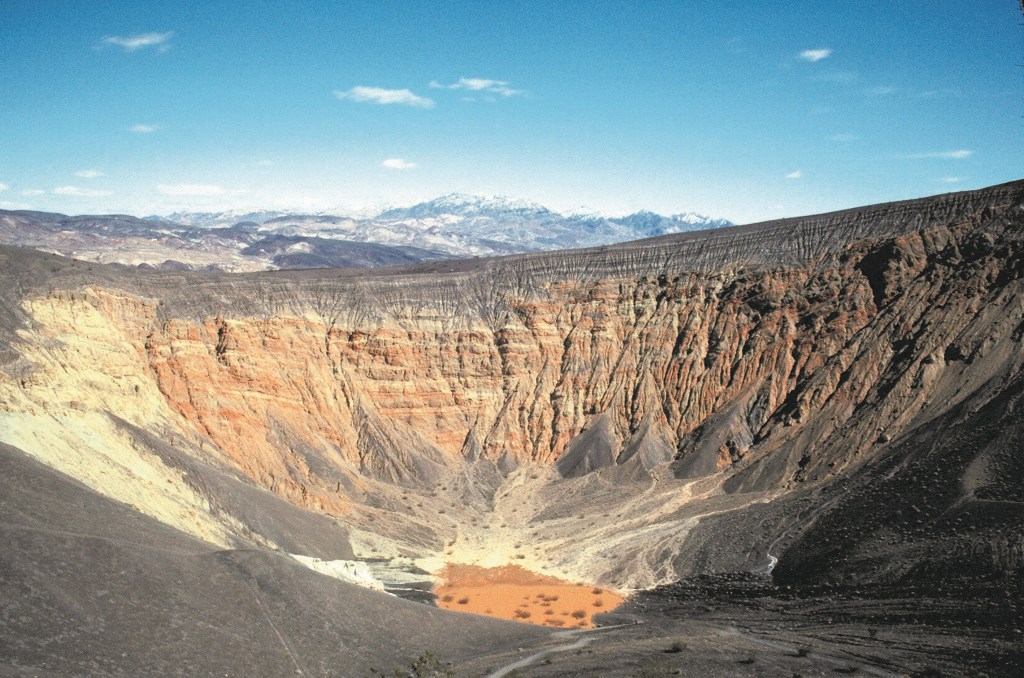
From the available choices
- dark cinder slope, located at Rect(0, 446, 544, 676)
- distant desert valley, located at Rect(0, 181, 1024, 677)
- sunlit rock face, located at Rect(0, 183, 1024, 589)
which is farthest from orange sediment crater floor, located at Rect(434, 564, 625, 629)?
dark cinder slope, located at Rect(0, 446, 544, 676)

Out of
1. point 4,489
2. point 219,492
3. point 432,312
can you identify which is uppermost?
point 432,312

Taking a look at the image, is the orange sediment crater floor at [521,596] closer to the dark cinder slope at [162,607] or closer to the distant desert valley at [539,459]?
the distant desert valley at [539,459]

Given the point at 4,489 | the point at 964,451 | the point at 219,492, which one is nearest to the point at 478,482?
the point at 219,492

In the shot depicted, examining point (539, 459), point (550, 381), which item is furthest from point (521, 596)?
point (550, 381)

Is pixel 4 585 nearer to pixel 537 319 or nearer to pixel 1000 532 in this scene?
pixel 1000 532

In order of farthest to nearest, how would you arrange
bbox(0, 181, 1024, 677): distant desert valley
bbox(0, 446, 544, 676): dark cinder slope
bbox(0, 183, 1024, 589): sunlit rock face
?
1. bbox(0, 183, 1024, 589): sunlit rock face
2. bbox(0, 181, 1024, 677): distant desert valley
3. bbox(0, 446, 544, 676): dark cinder slope

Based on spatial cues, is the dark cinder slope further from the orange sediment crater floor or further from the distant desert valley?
the orange sediment crater floor

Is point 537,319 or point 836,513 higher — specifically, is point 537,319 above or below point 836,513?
above
